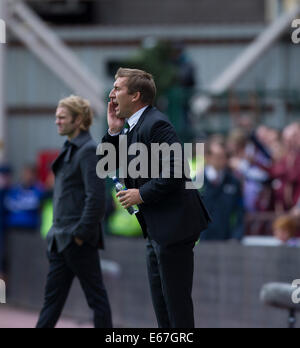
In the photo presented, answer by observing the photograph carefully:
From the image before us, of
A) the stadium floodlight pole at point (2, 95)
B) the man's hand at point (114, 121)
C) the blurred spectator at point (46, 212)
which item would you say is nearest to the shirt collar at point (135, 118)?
the man's hand at point (114, 121)

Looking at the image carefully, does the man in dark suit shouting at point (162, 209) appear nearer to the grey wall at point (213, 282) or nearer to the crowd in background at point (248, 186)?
the grey wall at point (213, 282)

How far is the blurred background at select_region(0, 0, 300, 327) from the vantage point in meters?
10.6

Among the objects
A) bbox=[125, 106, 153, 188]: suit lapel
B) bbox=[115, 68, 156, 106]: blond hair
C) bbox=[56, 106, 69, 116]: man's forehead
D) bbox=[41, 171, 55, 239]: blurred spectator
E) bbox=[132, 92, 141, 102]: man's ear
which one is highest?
bbox=[115, 68, 156, 106]: blond hair

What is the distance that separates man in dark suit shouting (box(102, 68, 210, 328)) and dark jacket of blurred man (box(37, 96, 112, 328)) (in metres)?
1.11

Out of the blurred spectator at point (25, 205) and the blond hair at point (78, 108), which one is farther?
the blurred spectator at point (25, 205)

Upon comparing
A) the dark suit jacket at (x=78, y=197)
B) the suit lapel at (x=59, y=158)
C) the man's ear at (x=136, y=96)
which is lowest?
the dark suit jacket at (x=78, y=197)

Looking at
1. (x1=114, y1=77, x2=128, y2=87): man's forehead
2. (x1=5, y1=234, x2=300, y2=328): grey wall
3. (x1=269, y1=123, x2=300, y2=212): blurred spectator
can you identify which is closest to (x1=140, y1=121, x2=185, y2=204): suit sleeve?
(x1=114, y1=77, x2=128, y2=87): man's forehead

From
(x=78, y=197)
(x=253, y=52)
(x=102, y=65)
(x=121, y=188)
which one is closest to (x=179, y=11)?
(x=102, y=65)

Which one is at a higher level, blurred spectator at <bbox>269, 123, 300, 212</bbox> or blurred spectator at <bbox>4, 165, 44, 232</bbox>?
blurred spectator at <bbox>269, 123, 300, 212</bbox>

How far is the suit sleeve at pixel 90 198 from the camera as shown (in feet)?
25.7

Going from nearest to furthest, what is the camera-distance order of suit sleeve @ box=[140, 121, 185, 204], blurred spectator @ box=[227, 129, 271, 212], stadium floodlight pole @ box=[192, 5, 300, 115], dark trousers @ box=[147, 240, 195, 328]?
suit sleeve @ box=[140, 121, 185, 204] → dark trousers @ box=[147, 240, 195, 328] → blurred spectator @ box=[227, 129, 271, 212] → stadium floodlight pole @ box=[192, 5, 300, 115]

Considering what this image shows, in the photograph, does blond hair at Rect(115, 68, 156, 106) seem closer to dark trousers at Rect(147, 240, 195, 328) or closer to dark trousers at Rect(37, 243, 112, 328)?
dark trousers at Rect(147, 240, 195, 328)

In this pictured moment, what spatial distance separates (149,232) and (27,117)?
43.3 feet

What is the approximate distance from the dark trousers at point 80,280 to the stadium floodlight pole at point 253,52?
8964 millimetres
